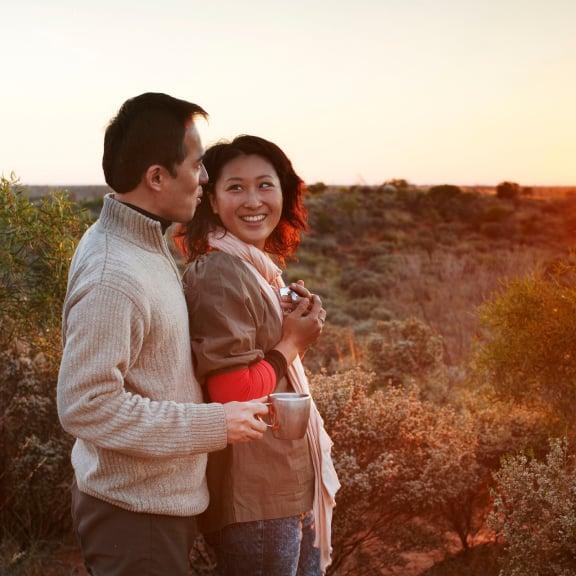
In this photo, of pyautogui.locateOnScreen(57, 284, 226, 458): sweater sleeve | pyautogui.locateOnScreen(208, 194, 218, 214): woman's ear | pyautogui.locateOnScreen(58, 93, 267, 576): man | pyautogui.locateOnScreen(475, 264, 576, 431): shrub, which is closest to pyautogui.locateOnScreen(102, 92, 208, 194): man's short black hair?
pyautogui.locateOnScreen(58, 93, 267, 576): man

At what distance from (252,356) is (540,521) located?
2033 mm

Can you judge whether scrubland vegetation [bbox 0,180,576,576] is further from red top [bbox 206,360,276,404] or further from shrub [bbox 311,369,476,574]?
red top [bbox 206,360,276,404]

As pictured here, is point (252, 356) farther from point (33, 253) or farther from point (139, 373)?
point (33, 253)

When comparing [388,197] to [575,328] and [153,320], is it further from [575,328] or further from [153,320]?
[153,320]

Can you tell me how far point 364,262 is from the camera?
77.0 feet

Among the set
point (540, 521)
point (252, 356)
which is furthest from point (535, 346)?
point (252, 356)

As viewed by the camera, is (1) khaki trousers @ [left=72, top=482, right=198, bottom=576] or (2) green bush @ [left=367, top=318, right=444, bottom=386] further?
(2) green bush @ [left=367, top=318, right=444, bottom=386]

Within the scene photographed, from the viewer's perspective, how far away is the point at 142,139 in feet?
6.15

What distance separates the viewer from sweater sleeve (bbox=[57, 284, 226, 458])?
1.69 metres

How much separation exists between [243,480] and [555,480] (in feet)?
6.16

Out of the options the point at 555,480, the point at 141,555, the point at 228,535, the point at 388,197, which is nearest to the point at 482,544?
the point at 555,480

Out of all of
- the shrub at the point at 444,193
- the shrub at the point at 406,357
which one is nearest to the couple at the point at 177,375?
the shrub at the point at 406,357

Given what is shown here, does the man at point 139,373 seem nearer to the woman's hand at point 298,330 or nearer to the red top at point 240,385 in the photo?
the red top at point 240,385

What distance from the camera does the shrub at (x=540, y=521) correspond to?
3.23 metres
